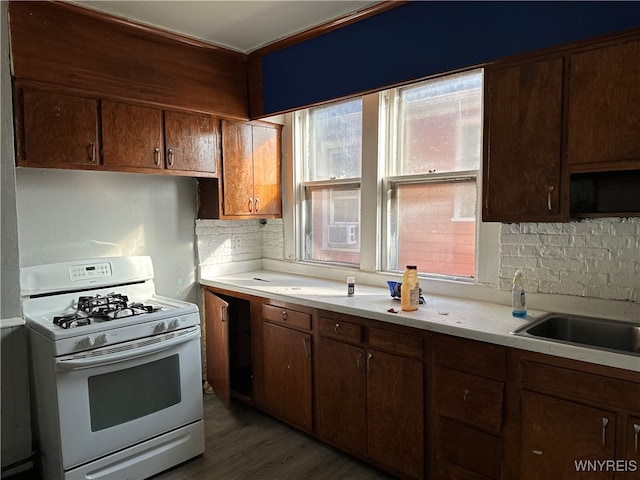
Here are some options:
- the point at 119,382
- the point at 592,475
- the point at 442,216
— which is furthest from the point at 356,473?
the point at 442,216

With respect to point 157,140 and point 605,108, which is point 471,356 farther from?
point 157,140

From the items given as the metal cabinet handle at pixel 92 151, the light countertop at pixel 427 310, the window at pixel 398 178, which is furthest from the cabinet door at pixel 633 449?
the metal cabinet handle at pixel 92 151

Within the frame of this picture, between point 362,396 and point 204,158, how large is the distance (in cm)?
196

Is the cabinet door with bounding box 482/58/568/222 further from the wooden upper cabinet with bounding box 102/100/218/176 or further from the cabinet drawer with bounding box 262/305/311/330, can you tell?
the wooden upper cabinet with bounding box 102/100/218/176

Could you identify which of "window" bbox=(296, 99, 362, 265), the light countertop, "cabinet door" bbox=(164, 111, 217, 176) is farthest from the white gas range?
"window" bbox=(296, 99, 362, 265)

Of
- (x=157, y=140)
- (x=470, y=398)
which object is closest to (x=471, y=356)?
(x=470, y=398)

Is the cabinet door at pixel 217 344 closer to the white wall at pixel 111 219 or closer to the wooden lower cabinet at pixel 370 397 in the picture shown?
the white wall at pixel 111 219

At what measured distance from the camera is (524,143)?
198cm

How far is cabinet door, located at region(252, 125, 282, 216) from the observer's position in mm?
3451

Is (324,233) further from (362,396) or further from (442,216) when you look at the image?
(362,396)

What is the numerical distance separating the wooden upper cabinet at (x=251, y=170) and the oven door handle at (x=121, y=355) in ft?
3.61

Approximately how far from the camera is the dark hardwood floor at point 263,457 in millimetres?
2385

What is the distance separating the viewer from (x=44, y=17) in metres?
2.32

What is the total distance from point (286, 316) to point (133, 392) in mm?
970
